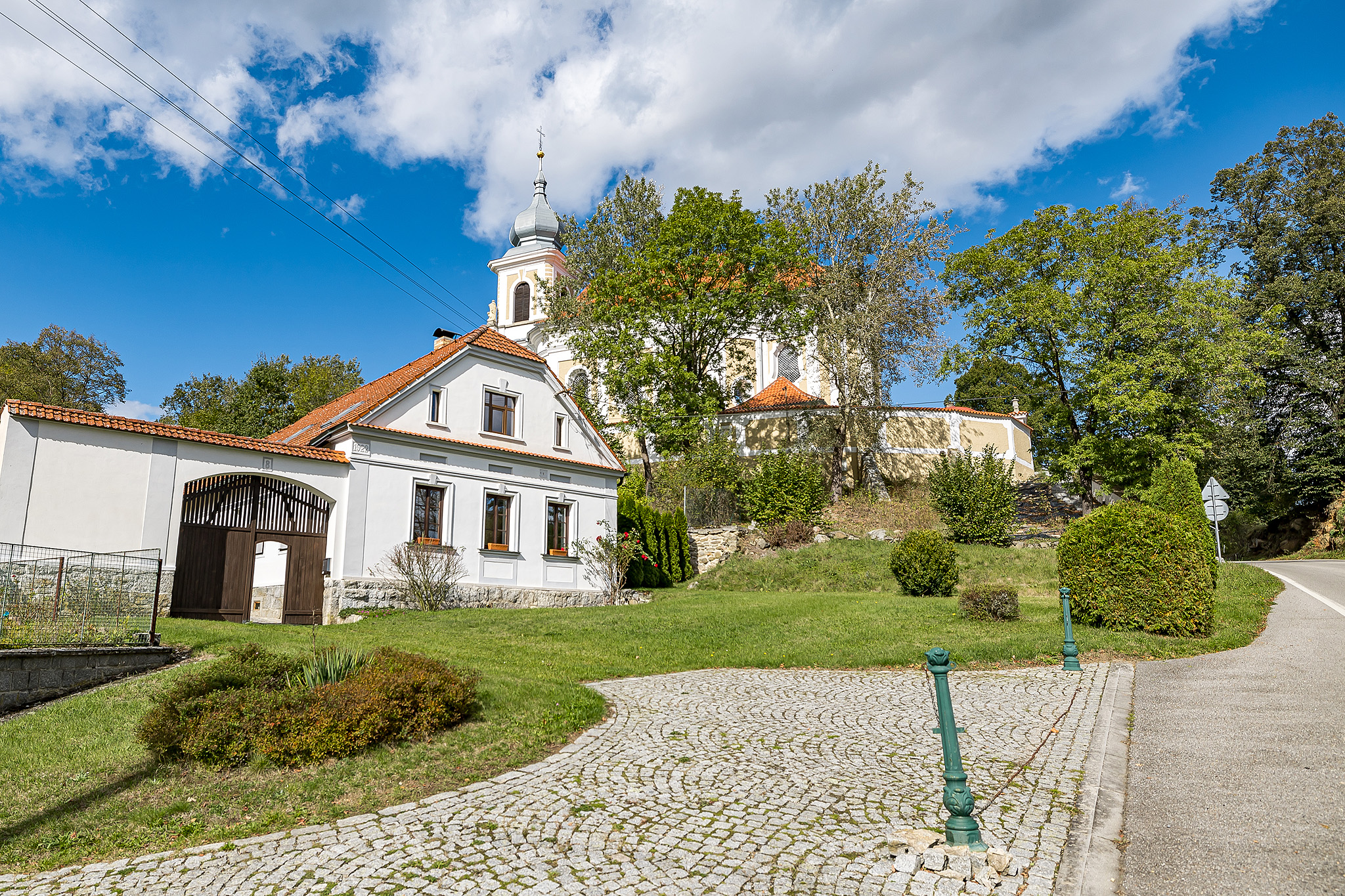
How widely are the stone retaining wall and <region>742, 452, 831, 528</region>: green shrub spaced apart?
20971 millimetres

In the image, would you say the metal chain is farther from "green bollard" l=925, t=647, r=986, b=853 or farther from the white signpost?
the white signpost

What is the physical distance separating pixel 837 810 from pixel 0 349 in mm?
50997

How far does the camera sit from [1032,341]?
32.0 m

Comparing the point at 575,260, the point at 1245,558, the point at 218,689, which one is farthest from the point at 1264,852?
the point at 1245,558

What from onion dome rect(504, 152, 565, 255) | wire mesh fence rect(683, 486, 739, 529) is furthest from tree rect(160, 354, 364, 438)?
wire mesh fence rect(683, 486, 739, 529)

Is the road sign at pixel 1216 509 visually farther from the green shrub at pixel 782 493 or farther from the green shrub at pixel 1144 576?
the green shrub at pixel 1144 576

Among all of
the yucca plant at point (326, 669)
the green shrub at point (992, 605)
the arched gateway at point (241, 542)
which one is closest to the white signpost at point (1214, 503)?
the green shrub at point (992, 605)

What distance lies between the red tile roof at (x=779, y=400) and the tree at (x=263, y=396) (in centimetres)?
2419

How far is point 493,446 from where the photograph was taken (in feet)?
69.9

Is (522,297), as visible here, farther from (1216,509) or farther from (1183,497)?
(1216,509)

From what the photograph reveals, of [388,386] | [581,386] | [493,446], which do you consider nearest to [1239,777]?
[493,446]

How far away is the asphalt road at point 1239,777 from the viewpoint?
389 cm

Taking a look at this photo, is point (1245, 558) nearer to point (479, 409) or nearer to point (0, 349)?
point (479, 409)

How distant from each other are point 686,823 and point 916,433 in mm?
33652
